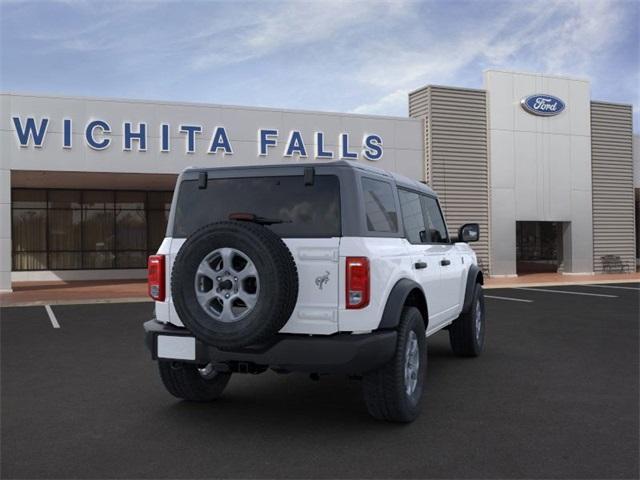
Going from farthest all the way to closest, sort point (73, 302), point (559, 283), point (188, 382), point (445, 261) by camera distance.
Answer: point (559, 283), point (73, 302), point (445, 261), point (188, 382)

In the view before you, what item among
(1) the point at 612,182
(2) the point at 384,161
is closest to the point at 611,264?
(1) the point at 612,182

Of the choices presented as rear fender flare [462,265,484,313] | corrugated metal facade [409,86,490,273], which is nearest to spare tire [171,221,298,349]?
rear fender flare [462,265,484,313]

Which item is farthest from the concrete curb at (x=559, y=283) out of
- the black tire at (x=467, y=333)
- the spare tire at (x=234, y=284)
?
the spare tire at (x=234, y=284)

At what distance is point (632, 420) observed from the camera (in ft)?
16.7

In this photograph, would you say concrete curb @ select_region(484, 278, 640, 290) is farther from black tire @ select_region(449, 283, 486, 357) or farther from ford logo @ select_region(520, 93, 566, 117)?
black tire @ select_region(449, 283, 486, 357)

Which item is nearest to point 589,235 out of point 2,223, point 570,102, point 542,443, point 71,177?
point 570,102

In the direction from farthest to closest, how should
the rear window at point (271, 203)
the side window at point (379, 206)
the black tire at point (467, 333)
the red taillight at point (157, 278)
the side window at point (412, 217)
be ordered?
1. the black tire at point (467, 333)
2. the side window at point (412, 217)
3. the red taillight at point (157, 278)
4. the side window at point (379, 206)
5. the rear window at point (271, 203)

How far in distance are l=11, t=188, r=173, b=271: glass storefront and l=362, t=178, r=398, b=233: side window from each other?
20.1 meters

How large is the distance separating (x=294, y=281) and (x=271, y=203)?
2.36 feet

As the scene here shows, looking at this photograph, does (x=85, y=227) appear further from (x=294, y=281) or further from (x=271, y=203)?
(x=294, y=281)

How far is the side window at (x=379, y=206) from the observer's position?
4.89m

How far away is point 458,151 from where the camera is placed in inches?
882

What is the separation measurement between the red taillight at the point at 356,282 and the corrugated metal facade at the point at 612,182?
73.2ft

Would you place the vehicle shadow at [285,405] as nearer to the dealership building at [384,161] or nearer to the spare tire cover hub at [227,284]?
the spare tire cover hub at [227,284]
